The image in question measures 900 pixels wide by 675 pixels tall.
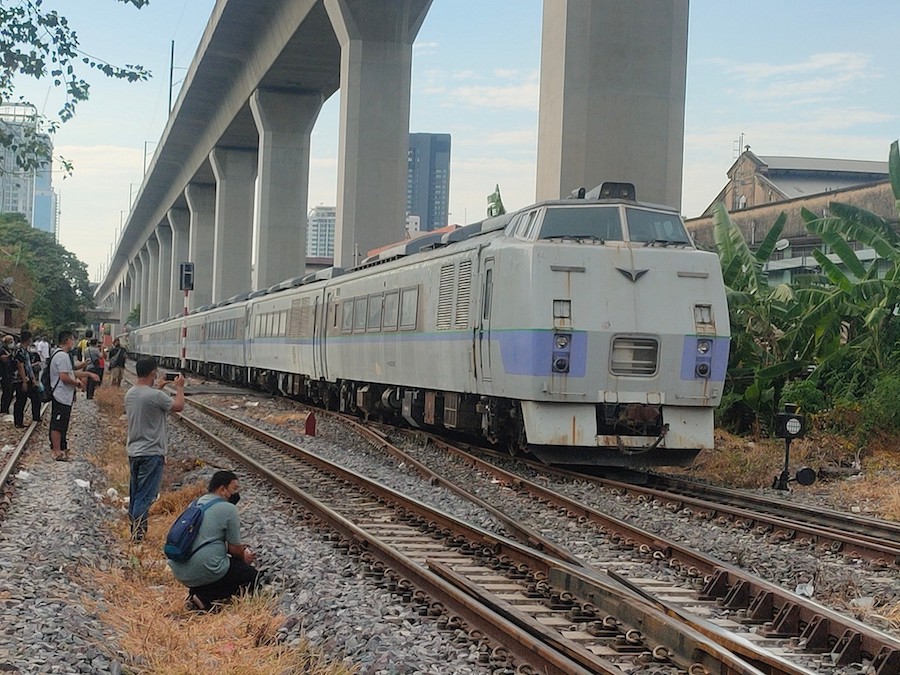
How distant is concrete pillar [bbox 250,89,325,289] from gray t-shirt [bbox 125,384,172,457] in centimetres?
3220

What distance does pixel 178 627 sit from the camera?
6473 mm

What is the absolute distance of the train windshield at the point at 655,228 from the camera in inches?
513

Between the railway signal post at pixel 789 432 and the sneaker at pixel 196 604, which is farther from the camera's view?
the railway signal post at pixel 789 432

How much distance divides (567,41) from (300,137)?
2486 centimetres

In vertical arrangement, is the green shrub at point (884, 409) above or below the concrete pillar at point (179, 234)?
below

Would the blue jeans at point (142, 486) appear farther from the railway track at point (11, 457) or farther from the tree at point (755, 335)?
the tree at point (755, 335)

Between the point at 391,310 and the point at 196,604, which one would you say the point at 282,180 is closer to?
the point at 391,310

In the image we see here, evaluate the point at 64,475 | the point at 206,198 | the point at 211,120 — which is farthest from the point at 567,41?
the point at 206,198

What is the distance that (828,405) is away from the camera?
16203 mm

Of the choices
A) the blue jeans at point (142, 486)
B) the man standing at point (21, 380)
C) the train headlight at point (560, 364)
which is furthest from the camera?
the man standing at point (21, 380)

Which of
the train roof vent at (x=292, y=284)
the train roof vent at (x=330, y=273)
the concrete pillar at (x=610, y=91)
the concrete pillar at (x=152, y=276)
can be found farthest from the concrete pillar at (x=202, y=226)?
the concrete pillar at (x=610, y=91)

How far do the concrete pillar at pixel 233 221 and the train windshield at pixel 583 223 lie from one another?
126ft

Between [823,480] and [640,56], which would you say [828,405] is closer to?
[823,480]

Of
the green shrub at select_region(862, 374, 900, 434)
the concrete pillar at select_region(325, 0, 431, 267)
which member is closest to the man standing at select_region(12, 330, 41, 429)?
the concrete pillar at select_region(325, 0, 431, 267)
